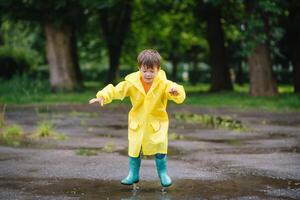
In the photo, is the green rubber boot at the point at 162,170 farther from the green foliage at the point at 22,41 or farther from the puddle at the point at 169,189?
the green foliage at the point at 22,41

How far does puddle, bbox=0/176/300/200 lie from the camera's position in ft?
22.5

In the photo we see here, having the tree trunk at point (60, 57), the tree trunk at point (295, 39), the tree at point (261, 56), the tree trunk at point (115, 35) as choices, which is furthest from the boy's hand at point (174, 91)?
the tree trunk at point (115, 35)

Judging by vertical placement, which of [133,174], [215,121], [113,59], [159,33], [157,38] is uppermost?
[159,33]

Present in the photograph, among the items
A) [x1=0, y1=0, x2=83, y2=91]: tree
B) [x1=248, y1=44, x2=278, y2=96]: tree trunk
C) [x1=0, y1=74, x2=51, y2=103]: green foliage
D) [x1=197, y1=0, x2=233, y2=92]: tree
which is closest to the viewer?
[x1=0, y1=74, x2=51, y2=103]: green foliage

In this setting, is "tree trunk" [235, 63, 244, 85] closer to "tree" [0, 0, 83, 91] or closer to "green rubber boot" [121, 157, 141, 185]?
"tree" [0, 0, 83, 91]

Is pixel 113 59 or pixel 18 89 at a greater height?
pixel 113 59

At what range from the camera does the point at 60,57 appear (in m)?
32.4

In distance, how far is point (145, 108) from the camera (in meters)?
7.23

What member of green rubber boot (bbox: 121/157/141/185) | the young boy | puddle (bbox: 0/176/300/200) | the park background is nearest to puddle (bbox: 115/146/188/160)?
puddle (bbox: 0/176/300/200)

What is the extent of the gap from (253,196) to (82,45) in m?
47.0

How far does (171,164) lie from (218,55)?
25.8 metres

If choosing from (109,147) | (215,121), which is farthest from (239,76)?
(109,147)

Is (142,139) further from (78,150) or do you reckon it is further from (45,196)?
(78,150)

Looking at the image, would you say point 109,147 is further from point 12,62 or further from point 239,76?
point 239,76
